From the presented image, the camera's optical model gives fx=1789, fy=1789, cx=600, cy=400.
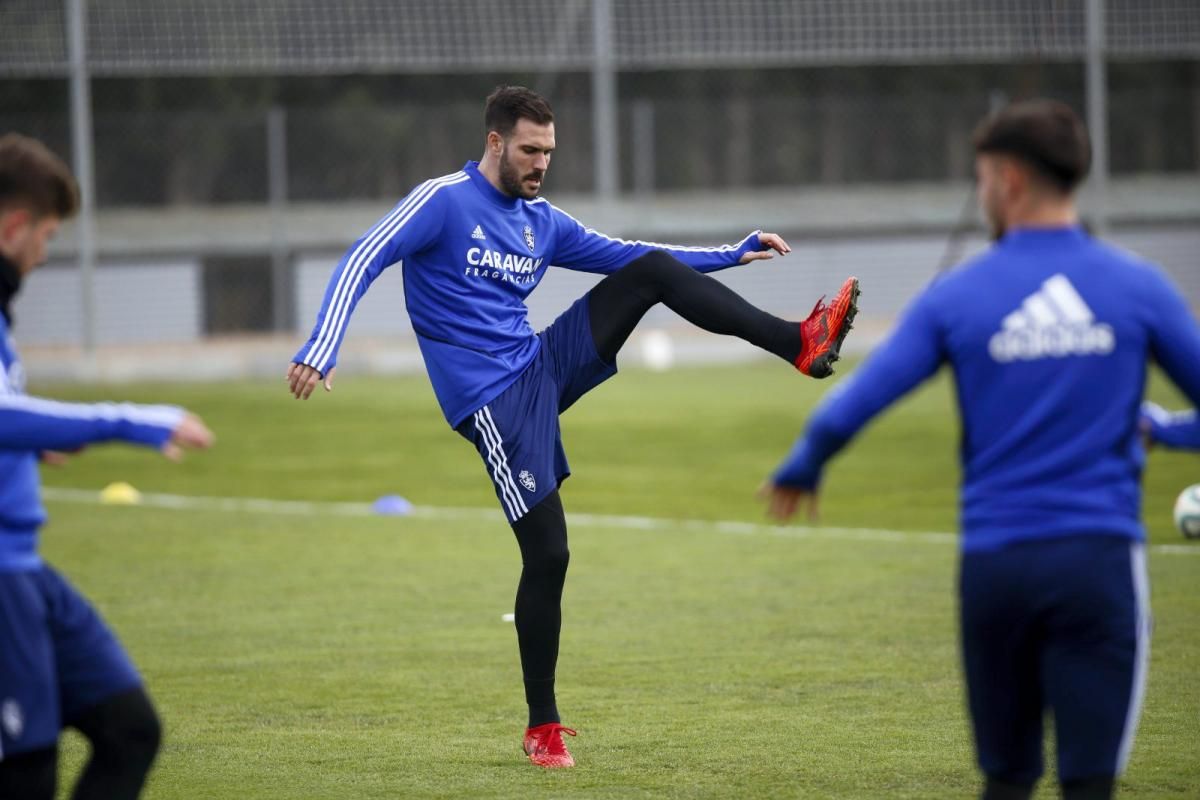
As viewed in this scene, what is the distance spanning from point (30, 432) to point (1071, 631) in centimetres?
229

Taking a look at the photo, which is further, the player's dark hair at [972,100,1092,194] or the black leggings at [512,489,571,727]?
the black leggings at [512,489,571,727]

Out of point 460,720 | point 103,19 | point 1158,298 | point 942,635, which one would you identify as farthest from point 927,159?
point 1158,298

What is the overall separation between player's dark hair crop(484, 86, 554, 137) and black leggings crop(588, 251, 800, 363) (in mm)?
629

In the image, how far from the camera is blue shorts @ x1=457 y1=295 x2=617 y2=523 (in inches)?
253

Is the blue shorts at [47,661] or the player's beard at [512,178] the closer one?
A: the blue shorts at [47,661]

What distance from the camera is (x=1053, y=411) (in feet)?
12.5

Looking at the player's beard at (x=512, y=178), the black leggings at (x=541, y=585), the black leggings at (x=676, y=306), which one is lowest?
the black leggings at (x=541, y=585)

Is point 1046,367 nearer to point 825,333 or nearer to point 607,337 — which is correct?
point 825,333

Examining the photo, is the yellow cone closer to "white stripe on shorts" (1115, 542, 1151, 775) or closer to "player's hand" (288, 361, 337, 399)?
"player's hand" (288, 361, 337, 399)

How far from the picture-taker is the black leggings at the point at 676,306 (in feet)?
20.4

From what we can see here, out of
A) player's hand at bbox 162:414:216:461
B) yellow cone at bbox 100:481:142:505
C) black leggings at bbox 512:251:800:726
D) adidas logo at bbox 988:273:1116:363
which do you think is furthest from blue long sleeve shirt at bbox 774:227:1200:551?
yellow cone at bbox 100:481:142:505

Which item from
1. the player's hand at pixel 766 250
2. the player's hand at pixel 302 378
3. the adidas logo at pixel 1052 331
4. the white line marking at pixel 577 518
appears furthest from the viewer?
the white line marking at pixel 577 518

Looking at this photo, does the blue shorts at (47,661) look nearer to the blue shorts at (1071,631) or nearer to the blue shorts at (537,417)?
the blue shorts at (1071,631)

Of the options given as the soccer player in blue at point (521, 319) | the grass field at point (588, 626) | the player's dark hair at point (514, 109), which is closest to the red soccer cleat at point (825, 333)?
the soccer player in blue at point (521, 319)
